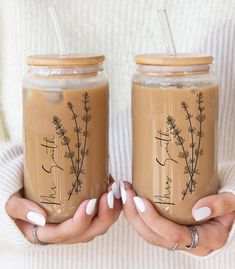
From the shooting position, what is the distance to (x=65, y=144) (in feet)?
2.60

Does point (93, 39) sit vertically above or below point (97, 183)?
above

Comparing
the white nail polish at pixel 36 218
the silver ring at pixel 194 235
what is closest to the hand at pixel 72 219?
the white nail polish at pixel 36 218

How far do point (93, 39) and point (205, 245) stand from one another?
397 millimetres

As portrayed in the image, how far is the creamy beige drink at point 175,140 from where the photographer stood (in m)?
0.77

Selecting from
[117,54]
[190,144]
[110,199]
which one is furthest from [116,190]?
[117,54]

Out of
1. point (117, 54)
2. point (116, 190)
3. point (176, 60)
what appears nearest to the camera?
point (176, 60)

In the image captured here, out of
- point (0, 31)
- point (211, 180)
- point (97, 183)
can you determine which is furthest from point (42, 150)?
point (0, 31)

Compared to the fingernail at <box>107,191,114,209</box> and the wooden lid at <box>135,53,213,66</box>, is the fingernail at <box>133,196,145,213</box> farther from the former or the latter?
the wooden lid at <box>135,53,213,66</box>

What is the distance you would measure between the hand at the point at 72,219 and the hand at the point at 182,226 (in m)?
0.03

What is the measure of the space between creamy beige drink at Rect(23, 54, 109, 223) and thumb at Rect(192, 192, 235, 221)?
132 mm

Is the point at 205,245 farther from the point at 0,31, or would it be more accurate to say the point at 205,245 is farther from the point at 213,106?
the point at 0,31

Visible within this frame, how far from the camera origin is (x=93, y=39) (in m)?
1.04

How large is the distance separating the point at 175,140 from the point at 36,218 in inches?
8.4

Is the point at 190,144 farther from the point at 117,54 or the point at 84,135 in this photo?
the point at 117,54
